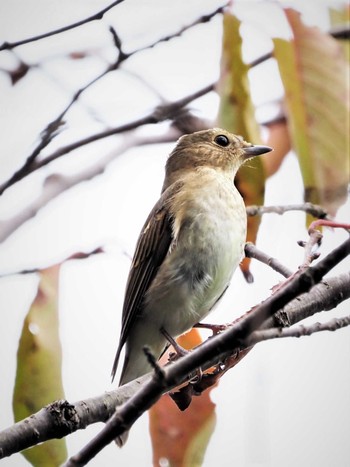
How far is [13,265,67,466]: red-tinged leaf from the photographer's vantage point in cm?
186

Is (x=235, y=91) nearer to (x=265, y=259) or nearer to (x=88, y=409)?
(x=265, y=259)

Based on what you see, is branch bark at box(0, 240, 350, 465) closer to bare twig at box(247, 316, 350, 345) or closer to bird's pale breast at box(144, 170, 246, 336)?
bare twig at box(247, 316, 350, 345)

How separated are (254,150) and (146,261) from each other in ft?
2.14

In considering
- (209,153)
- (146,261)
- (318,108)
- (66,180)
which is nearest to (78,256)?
(66,180)

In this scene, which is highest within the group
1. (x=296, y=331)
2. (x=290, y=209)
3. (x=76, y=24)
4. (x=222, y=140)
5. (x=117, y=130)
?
(x=76, y=24)

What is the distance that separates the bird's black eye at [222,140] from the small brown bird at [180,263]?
0.37 m

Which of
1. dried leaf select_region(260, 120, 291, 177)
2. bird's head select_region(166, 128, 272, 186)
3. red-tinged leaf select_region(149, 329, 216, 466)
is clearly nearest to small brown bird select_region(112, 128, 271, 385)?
dried leaf select_region(260, 120, 291, 177)

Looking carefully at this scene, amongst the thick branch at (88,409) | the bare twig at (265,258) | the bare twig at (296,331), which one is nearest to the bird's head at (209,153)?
the bare twig at (265,258)

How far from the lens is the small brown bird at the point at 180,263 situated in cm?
263

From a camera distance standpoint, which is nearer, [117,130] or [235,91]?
[235,91]

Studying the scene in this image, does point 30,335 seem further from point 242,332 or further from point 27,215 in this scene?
point 242,332

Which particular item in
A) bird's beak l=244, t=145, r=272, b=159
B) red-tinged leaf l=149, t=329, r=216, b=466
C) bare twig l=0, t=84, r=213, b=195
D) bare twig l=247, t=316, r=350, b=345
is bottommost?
red-tinged leaf l=149, t=329, r=216, b=466

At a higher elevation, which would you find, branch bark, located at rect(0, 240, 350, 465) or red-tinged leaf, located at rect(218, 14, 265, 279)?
red-tinged leaf, located at rect(218, 14, 265, 279)

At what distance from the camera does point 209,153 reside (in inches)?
132
